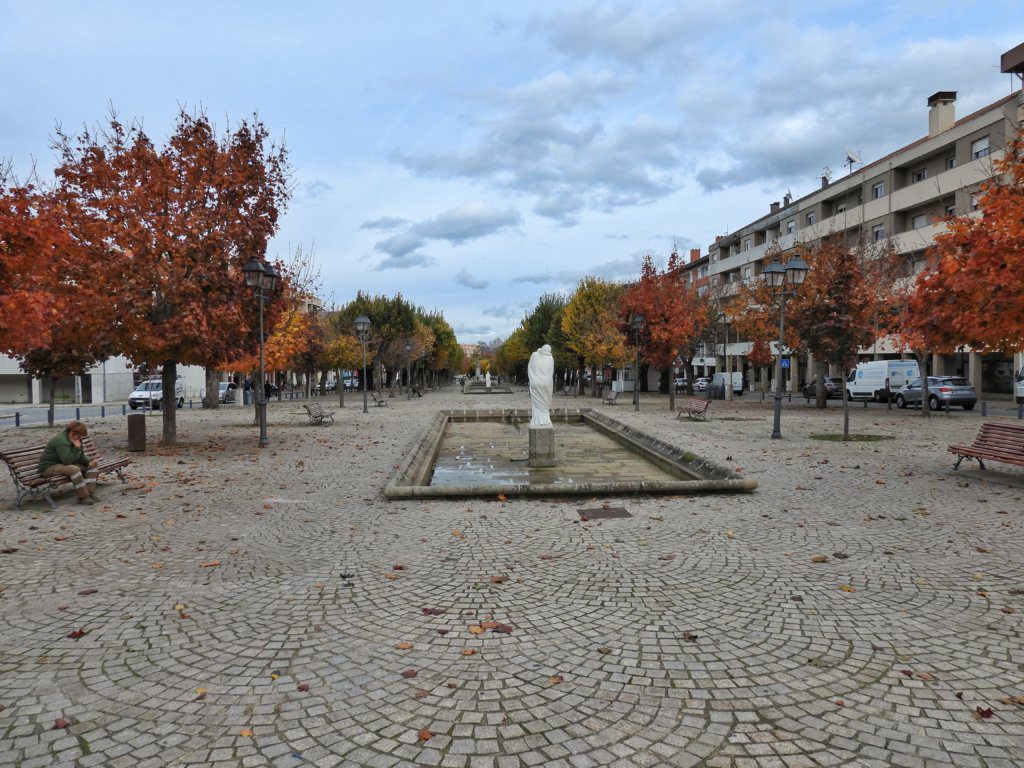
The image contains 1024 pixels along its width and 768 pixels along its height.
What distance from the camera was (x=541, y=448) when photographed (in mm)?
11875

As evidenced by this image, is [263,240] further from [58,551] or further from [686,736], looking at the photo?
[686,736]

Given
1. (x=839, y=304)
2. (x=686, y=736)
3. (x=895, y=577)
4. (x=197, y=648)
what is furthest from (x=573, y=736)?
(x=839, y=304)

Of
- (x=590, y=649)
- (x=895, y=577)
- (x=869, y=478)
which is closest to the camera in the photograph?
(x=590, y=649)

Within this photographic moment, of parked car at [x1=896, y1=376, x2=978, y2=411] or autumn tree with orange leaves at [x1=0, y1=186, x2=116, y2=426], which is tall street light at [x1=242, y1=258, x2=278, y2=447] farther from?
parked car at [x1=896, y1=376, x2=978, y2=411]

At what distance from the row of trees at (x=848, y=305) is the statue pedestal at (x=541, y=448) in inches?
275

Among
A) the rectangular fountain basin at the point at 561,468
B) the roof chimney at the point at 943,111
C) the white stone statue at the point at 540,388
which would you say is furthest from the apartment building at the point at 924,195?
the white stone statue at the point at 540,388

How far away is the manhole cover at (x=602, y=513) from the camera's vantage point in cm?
745

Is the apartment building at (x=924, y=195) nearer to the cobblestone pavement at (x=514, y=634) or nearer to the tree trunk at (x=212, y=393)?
the cobblestone pavement at (x=514, y=634)

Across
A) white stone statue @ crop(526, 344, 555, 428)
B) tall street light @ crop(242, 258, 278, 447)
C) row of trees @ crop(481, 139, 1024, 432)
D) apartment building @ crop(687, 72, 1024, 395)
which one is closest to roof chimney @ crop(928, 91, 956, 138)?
apartment building @ crop(687, 72, 1024, 395)

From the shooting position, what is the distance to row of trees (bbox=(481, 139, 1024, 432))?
30.4 ft

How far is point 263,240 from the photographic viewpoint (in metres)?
15.1

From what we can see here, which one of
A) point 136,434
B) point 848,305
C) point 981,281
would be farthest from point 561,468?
point 848,305

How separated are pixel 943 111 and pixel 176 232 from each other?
138ft

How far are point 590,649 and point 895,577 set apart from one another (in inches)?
119
